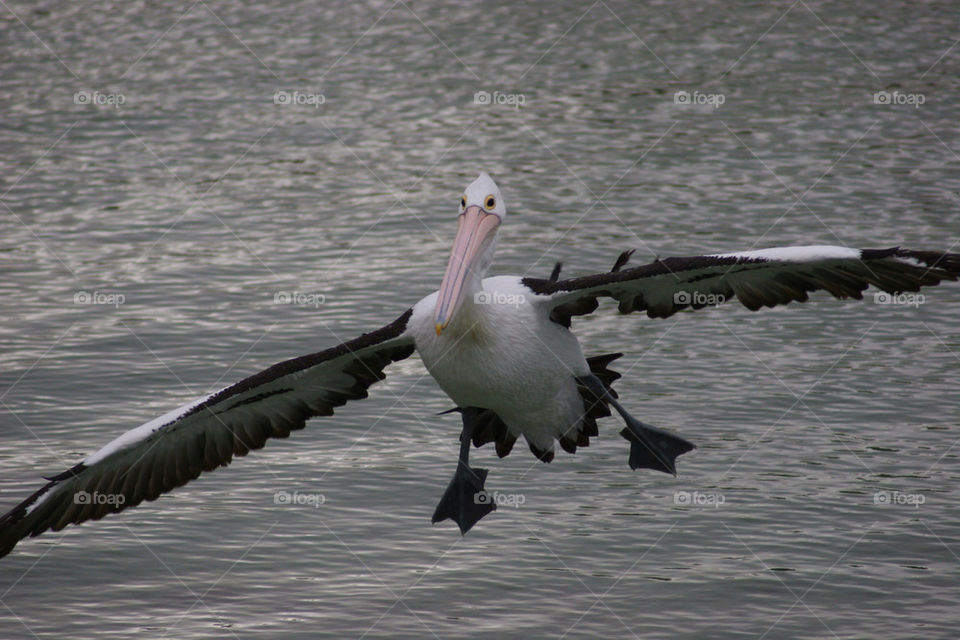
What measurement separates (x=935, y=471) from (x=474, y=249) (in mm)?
6111

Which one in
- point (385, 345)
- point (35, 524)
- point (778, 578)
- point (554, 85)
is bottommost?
point (778, 578)

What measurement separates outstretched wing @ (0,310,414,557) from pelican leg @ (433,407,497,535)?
96 cm

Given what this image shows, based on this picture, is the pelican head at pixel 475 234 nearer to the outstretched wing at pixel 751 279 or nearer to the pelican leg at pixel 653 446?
the outstretched wing at pixel 751 279

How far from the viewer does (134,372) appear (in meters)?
16.1

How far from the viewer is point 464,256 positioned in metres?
9.69

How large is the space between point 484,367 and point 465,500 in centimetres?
159

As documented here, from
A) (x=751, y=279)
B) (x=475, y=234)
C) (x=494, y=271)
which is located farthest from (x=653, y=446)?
(x=494, y=271)

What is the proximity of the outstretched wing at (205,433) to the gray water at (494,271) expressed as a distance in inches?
48.4

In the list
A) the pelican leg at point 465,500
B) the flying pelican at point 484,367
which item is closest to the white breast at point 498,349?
the flying pelican at point 484,367

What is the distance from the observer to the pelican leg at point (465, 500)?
1124cm

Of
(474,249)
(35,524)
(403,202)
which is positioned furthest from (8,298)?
(474,249)

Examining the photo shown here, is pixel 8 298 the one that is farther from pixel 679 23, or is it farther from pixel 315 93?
pixel 679 23

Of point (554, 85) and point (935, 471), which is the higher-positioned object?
point (554, 85)

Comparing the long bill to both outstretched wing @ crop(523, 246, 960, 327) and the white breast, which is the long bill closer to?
the white breast
